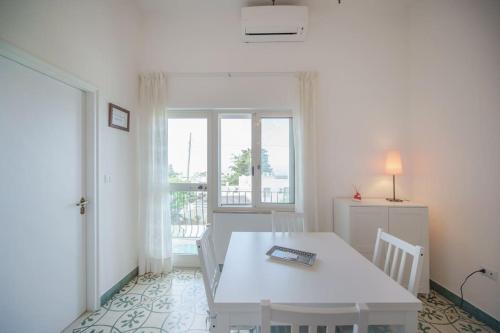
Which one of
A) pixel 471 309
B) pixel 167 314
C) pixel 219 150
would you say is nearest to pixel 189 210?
pixel 219 150

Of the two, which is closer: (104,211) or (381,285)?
Answer: (381,285)

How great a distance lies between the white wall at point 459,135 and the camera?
→ 176 cm

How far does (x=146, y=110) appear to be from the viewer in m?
2.59

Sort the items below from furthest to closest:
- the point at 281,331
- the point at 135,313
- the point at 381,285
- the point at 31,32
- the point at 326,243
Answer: the point at 135,313 < the point at 326,243 < the point at 31,32 < the point at 281,331 < the point at 381,285

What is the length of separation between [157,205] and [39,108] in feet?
4.67

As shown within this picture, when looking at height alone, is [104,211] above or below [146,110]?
below

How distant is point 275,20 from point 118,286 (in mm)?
3338

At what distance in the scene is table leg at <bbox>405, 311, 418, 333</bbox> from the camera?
0.90 m

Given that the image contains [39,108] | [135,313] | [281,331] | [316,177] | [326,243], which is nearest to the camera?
[281,331]

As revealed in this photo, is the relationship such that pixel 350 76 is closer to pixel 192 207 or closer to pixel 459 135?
pixel 459 135

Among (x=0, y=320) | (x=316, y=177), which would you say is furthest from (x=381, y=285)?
(x=0, y=320)

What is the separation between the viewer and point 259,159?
2736 mm

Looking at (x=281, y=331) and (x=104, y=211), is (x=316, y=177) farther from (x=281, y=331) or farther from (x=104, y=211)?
(x=104, y=211)

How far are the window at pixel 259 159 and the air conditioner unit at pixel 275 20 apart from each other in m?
0.94
